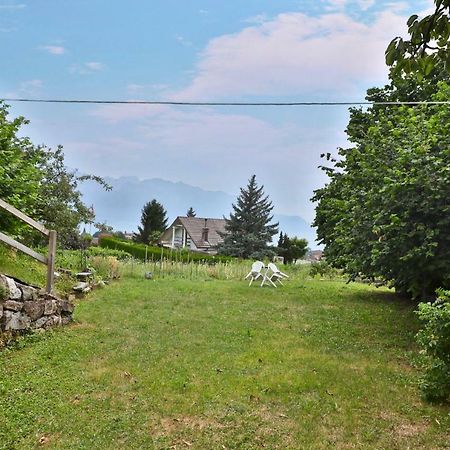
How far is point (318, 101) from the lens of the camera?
5168mm

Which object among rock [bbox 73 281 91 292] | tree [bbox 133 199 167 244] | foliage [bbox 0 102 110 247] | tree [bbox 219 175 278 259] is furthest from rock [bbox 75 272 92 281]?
tree [bbox 133 199 167 244]

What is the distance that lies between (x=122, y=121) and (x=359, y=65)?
6.18 m

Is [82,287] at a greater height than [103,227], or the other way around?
[103,227]

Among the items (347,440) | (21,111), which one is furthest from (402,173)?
(21,111)

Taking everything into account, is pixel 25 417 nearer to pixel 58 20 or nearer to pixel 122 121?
pixel 58 20

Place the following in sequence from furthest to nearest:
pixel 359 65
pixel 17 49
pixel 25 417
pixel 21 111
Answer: pixel 21 111 < pixel 17 49 < pixel 359 65 < pixel 25 417

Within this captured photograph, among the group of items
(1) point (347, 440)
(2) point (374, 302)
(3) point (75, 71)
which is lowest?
(1) point (347, 440)

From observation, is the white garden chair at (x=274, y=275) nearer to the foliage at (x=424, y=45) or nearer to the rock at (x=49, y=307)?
the rock at (x=49, y=307)

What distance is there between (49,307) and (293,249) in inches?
864

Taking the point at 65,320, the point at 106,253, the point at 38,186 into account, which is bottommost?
the point at 65,320

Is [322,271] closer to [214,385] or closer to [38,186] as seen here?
[38,186]

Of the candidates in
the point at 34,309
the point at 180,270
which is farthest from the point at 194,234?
the point at 34,309

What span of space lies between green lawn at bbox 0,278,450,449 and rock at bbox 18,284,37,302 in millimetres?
504

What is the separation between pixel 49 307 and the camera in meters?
5.62
